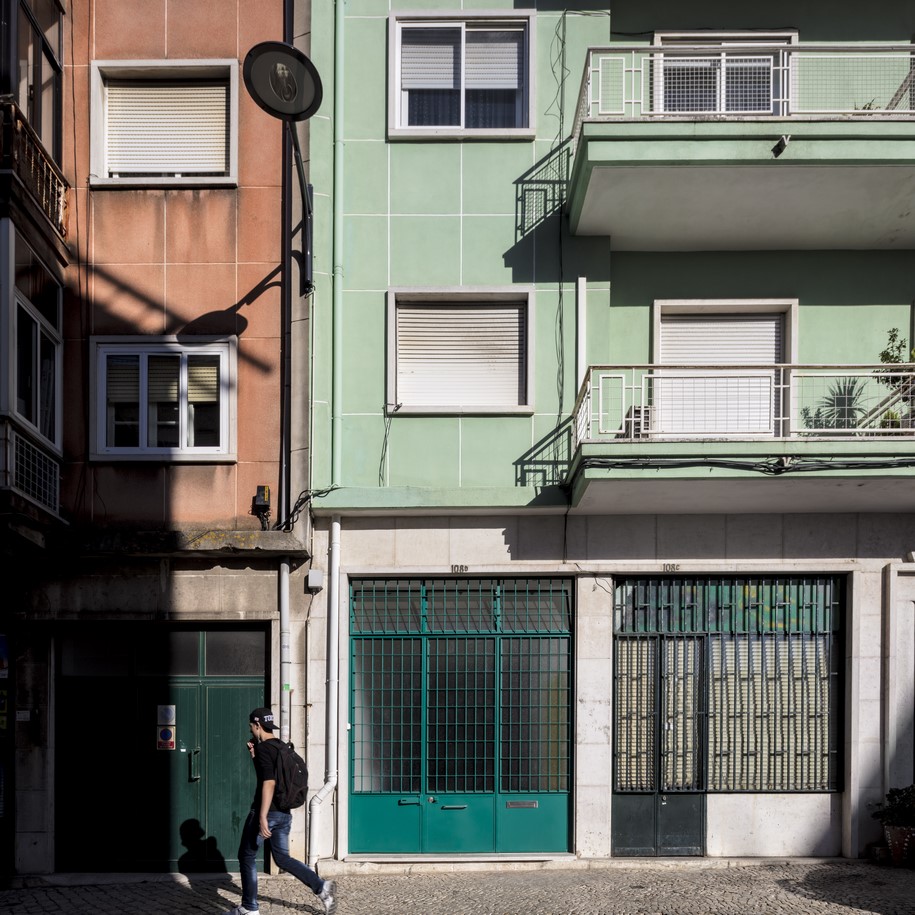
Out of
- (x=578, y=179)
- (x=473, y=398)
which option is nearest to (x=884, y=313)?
(x=578, y=179)

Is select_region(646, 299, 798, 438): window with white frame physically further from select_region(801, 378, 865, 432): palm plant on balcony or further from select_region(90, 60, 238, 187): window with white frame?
select_region(90, 60, 238, 187): window with white frame

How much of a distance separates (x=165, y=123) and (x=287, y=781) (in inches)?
282

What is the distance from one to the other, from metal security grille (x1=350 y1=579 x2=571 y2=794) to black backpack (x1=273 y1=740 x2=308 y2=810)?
2218mm

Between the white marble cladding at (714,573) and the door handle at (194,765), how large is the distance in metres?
1.42

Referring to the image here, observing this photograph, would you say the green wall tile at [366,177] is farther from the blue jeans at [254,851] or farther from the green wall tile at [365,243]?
the blue jeans at [254,851]

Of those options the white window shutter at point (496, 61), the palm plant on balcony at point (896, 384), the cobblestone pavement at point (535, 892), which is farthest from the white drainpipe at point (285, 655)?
the palm plant on balcony at point (896, 384)

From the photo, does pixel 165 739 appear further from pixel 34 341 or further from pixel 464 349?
pixel 464 349

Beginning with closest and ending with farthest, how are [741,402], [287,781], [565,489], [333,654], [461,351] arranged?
1. [287,781]
2. [333,654]
3. [565,489]
4. [741,402]
5. [461,351]

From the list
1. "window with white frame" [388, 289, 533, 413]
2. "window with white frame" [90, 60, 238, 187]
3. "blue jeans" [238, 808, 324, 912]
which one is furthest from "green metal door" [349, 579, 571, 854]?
"window with white frame" [90, 60, 238, 187]

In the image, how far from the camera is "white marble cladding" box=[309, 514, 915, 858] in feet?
36.0

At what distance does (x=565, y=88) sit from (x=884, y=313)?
14.2ft

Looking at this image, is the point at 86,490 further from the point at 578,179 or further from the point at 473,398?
the point at 578,179

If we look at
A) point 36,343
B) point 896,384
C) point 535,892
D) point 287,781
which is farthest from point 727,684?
point 36,343

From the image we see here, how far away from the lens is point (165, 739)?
1098 centimetres
